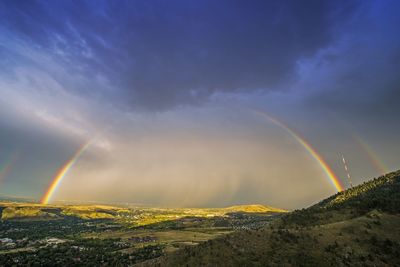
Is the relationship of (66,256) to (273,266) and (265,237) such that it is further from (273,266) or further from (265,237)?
(273,266)

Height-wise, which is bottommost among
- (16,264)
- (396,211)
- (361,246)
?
(16,264)

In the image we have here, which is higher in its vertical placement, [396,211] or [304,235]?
[396,211]

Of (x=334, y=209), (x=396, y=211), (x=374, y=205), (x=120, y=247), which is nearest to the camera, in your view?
(x=396, y=211)

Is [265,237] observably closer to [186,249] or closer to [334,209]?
[186,249]

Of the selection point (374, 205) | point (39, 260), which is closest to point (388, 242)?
point (374, 205)

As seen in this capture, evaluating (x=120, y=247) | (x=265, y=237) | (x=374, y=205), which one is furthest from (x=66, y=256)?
(x=374, y=205)

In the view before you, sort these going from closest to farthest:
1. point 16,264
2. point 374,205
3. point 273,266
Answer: point 273,266 < point 374,205 < point 16,264

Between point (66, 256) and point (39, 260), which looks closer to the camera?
point (39, 260)

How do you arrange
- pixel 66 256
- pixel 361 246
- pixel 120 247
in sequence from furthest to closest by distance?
1. pixel 120 247
2. pixel 66 256
3. pixel 361 246

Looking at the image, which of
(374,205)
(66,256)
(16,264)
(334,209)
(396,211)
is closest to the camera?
(396,211)
